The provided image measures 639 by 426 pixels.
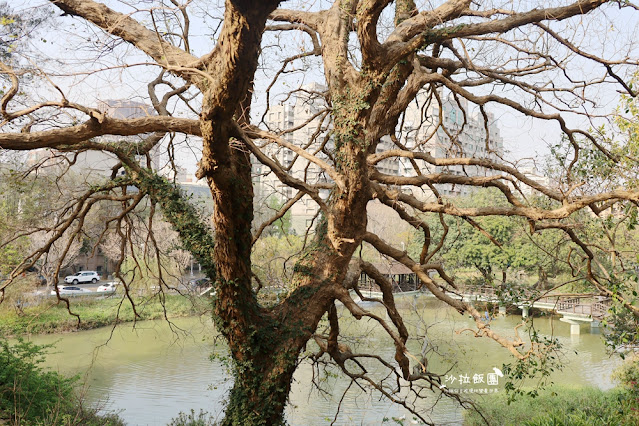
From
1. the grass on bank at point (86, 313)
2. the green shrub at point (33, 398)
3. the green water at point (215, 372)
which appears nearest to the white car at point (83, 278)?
the grass on bank at point (86, 313)

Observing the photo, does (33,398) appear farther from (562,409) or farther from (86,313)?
(86,313)

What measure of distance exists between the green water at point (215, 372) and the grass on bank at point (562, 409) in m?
0.53

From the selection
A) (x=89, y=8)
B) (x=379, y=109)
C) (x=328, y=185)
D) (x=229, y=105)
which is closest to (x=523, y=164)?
(x=379, y=109)

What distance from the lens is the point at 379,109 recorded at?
431 cm

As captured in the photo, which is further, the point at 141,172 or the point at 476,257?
the point at 476,257

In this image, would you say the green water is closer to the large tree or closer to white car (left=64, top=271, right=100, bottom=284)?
the large tree

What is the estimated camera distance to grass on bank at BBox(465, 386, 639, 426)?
5855 mm

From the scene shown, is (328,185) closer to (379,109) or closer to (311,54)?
(379,109)

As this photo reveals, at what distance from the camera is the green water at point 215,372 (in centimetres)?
856

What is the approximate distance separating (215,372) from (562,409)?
692cm

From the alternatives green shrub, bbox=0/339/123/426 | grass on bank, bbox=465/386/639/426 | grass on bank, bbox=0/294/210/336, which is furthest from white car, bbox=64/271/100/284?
grass on bank, bbox=465/386/639/426

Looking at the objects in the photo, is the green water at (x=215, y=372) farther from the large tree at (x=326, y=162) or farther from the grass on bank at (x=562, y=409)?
the large tree at (x=326, y=162)

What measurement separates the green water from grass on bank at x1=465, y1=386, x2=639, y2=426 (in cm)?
53

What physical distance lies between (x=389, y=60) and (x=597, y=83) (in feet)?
6.90
